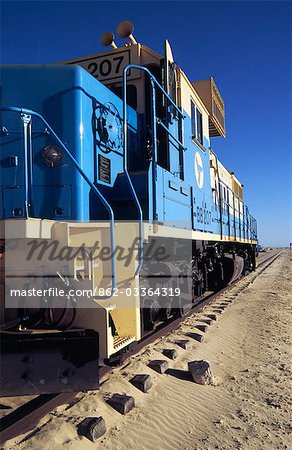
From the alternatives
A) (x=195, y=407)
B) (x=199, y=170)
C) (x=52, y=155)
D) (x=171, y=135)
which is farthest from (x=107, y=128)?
(x=195, y=407)

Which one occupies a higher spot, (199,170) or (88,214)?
(199,170)

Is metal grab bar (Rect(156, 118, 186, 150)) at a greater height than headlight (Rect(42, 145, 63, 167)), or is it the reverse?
metal grab bar (Rect(156, 118, 186, 150))

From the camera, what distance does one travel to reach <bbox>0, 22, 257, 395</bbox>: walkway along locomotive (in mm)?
3137

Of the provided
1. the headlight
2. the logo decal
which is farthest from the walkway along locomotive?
the logo decal

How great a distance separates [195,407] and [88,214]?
2.19 meters

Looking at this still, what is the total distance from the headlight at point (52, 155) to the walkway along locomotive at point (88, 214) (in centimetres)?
1

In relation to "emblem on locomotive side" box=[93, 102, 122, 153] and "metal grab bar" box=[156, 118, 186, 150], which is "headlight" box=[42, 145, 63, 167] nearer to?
"emblem on locomotive side" box=[93, 102, 122, 153]

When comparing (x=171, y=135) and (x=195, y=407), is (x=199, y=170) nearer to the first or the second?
(x=171, y=135)

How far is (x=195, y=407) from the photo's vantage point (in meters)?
3.54

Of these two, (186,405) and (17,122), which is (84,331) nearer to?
(186,405)

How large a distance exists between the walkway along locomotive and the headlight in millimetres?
11

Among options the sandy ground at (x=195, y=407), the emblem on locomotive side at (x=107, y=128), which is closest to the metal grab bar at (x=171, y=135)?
the emblem on locomotive side at (x=107, y=128)

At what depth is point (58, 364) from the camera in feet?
10.1

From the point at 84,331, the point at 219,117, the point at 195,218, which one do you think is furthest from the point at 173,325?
the point at 219,117
